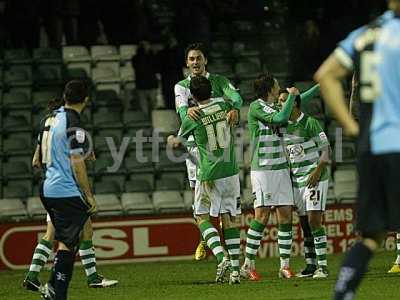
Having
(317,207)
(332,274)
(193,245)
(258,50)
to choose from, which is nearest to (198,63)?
(317,207)

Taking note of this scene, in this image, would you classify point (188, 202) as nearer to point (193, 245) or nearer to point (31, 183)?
point (193, 245)

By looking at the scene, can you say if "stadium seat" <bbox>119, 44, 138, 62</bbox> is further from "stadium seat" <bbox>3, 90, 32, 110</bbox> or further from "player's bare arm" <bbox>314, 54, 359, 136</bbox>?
"player's bare arm" <bbox>314, 54, 359, 136</bbox>

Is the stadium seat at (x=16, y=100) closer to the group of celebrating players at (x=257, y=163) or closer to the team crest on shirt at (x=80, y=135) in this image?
the group of celebrating players at (x=257, y=163)

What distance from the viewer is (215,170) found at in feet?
38.8

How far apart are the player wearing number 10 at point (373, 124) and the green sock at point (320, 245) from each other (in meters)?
5.49

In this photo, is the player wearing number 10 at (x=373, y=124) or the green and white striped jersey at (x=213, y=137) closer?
the player wearing number 10 at (x=373, y=124)

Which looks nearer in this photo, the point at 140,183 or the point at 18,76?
the point at 140,183

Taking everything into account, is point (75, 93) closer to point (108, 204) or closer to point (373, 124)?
point (373, 124)

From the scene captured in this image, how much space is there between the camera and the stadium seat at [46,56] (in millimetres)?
19938

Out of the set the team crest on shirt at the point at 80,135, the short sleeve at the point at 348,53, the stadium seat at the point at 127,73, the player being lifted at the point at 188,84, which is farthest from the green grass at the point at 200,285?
the stadium seat at the point at 127,73

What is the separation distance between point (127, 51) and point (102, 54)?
0.51 metres

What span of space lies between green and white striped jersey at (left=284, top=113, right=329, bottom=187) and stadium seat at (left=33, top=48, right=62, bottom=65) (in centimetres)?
823

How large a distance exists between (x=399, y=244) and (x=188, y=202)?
5.26m

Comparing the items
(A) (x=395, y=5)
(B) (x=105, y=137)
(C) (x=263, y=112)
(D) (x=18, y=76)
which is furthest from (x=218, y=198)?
(D) (x=18, y=76)
